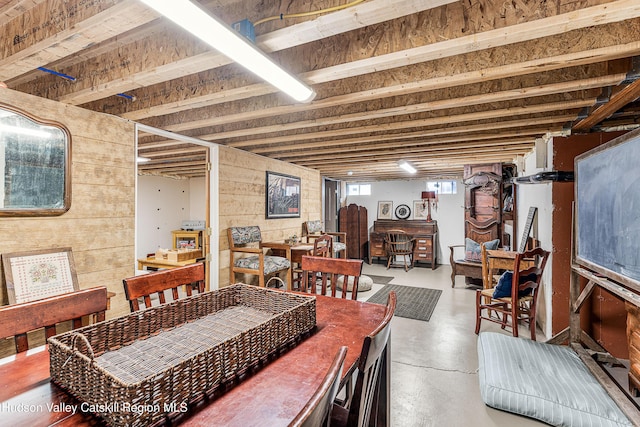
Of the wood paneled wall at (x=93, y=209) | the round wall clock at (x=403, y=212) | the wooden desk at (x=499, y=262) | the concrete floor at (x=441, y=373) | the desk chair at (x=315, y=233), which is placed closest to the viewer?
the concrete floor at (x=441, y=373)

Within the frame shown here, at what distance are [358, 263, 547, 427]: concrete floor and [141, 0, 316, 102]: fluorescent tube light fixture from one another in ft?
7.57

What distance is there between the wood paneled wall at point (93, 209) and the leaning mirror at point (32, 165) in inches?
2.9

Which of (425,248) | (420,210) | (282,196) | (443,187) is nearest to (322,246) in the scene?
(282,196)

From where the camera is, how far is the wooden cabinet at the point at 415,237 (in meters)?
7.36

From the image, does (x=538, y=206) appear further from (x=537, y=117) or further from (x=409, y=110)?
(x=409, y=110)

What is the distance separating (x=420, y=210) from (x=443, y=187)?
0.84 meters

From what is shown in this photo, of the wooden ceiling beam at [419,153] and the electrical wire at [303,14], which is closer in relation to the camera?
the electrical wire at [303,14]

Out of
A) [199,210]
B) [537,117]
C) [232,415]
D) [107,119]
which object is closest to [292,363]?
[232,415]

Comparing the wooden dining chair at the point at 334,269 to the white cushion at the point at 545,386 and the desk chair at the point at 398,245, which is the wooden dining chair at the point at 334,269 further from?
the desk chair at the point at 398,245

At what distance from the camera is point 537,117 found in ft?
9.86

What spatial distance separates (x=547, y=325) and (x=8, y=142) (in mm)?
5130

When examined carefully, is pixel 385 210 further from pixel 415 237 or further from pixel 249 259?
pixel 249 259

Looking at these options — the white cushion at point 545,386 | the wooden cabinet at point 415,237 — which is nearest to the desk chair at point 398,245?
the wooden cabinet at point 415,237

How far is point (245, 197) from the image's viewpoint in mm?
4723
